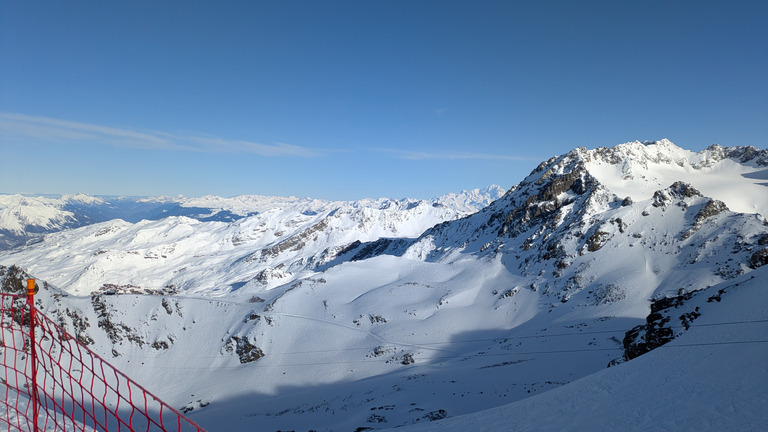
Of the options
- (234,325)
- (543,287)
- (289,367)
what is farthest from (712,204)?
(234,325)

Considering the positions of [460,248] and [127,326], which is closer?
Result: [127,326]

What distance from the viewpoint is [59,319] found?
67.9 m

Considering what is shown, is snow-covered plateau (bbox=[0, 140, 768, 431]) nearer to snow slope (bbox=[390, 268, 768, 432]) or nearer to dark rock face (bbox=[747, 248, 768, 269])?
snow slope (bbox=[390, 268, 768, 432])

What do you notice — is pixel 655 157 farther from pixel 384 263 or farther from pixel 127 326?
pixel 127 326

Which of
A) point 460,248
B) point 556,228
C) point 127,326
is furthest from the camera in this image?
point 460,248

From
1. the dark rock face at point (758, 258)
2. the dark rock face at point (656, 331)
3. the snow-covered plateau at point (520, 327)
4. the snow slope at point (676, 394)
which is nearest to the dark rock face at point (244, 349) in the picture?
the snow-covered plateau at point (520, 327)

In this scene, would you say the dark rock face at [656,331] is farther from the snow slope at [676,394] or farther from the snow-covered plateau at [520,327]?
the snow slope at [676,394]

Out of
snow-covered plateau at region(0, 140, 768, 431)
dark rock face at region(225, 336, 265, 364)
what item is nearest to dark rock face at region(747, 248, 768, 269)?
snow-covered plateau at region(0, 140, 768, 431)

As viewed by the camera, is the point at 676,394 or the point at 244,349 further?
the point at 244,349

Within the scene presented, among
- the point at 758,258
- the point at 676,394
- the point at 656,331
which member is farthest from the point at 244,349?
the point at 758,258

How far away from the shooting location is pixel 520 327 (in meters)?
66.9

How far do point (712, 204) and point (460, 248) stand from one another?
6500cm

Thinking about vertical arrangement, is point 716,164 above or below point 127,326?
above

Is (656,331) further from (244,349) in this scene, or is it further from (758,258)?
(244,349)
